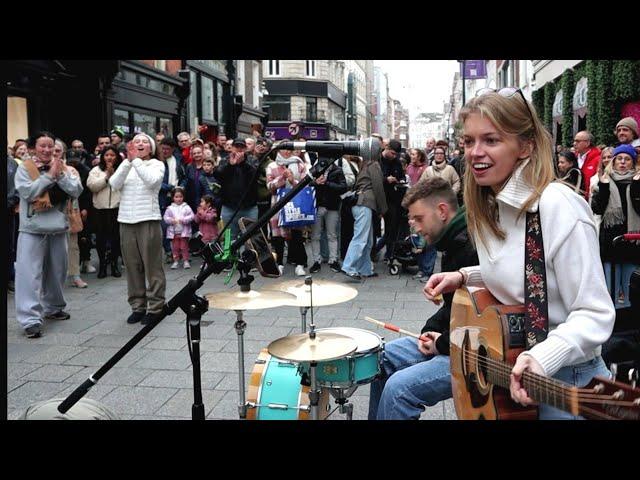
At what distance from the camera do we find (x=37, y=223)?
660 cm

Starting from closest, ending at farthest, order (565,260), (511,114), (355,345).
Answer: (565,260) < (511,114) < (355,345)

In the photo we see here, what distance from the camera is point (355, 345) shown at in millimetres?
3211

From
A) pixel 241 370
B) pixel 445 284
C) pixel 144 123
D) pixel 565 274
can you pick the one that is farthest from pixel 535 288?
pixel 144 123

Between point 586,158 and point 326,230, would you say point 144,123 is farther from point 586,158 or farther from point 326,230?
point 586,158

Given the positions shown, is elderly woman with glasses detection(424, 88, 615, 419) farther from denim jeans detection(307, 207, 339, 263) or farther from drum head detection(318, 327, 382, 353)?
denim jeans detection(307, 207, 339, 263)

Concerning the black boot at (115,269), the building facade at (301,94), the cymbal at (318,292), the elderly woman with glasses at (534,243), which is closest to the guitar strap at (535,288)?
the elderly woman with glasses at (534,243)

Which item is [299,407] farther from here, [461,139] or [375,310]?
[375,310]

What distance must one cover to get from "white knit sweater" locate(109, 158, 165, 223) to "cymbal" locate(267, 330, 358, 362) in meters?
3.92

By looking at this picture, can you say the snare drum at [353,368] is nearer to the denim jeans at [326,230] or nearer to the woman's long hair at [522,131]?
the woman's long hair at [522,131]

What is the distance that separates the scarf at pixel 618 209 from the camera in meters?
6.90

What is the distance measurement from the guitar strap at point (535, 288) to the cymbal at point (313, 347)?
3.86 feet
